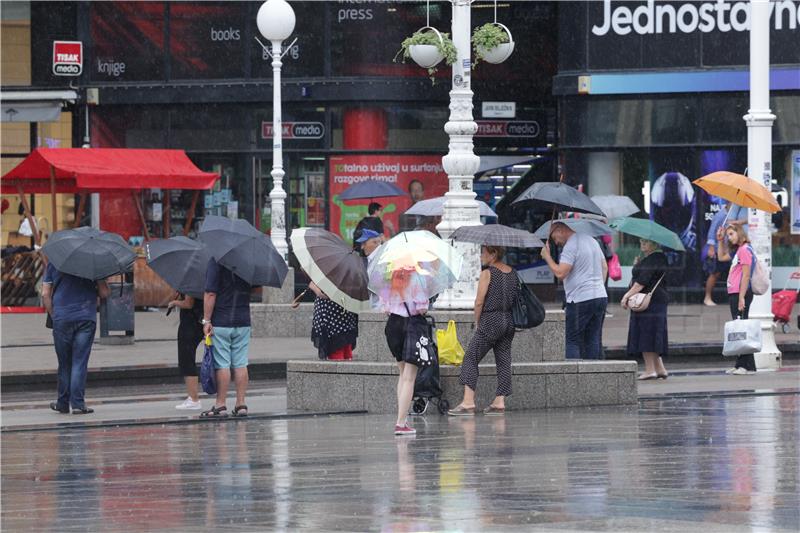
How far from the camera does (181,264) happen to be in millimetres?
16000

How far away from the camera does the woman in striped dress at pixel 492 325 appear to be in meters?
15.0

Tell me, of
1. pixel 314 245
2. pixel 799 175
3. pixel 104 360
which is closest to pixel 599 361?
pixel 314 245

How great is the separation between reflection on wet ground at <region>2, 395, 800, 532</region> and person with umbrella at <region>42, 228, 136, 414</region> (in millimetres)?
1422

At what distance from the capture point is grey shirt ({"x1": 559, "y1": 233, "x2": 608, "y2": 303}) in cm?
1750

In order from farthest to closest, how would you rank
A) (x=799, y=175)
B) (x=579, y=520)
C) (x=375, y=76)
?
(x=375, y=76) < (x=799, y=175) < (x=579, y=520)

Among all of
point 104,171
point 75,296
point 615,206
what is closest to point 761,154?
point 615,206

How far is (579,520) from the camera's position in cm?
930

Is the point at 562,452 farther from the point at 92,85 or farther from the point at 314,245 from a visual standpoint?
the point at 92,85

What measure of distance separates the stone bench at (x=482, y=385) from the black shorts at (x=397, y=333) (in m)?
1.59

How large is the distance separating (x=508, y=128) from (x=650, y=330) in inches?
588

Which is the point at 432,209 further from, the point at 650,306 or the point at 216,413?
the point at 216,413

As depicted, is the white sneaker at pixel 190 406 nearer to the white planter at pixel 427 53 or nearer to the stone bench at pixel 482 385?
the stone bench at pixel 482 385

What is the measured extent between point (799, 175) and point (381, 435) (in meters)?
18.0

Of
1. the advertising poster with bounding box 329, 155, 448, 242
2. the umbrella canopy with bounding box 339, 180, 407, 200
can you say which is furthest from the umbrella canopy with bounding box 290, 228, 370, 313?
the advertising poster with bounding box 329, 155, 448, 242
